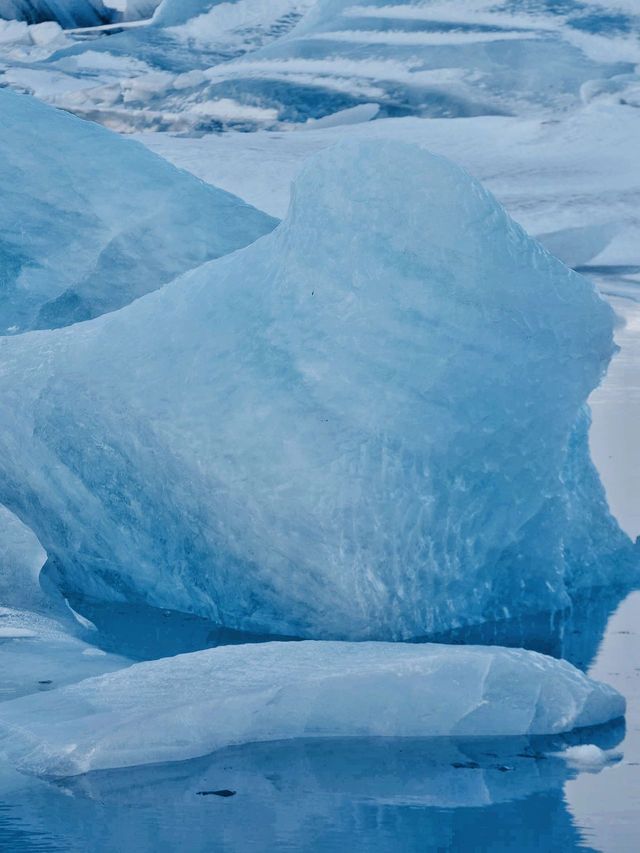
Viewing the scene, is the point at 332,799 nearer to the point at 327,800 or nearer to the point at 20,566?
the point at 327,800

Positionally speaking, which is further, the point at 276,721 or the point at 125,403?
the point at 125,403

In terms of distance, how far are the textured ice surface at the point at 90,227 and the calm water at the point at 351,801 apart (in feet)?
7.36

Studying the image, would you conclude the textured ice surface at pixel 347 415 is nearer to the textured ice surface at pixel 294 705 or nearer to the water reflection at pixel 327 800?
the textured ice surface at pixel 294 705

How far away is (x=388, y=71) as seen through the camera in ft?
41.9

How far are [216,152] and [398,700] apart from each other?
358 inches

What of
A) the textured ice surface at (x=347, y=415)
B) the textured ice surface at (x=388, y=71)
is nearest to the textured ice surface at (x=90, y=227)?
the textured ice surface at (x=347, y=415)

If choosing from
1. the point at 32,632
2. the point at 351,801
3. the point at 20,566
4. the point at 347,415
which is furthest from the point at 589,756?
the point at 20,566

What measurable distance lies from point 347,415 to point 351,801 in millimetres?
1067

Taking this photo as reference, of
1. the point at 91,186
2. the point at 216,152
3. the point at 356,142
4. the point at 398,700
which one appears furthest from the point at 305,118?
the point at 398,700

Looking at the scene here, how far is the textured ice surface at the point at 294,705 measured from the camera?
7.50ft

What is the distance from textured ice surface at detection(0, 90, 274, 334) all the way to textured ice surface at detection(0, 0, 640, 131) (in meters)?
7.75

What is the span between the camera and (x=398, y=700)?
2400 mm

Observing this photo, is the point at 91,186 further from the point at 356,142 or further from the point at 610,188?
the point at 610,188

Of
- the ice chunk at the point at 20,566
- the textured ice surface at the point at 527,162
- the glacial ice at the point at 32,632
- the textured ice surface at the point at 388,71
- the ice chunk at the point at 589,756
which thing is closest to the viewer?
the ice chunk at the point at 589,756
